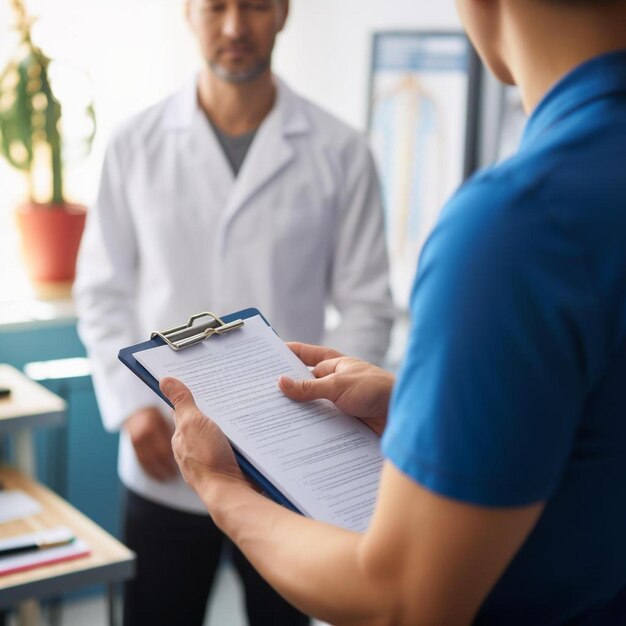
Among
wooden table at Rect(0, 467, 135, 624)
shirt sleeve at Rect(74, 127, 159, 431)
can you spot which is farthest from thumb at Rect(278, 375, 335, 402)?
shirt sleeve at Rect(74, 127, 159, 431)

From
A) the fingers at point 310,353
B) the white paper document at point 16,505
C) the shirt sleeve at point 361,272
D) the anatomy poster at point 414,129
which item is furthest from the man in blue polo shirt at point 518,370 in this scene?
the anatomy poster at point 414,129

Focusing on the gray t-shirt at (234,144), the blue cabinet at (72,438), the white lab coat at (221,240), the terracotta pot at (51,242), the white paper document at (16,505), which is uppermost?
the gray t-shirt at (234,144)

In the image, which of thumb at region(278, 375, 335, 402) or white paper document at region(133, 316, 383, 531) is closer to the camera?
white paper document at region(133, 316, 383, 531)

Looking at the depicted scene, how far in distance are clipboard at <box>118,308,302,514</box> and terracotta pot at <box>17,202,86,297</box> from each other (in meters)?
1.93

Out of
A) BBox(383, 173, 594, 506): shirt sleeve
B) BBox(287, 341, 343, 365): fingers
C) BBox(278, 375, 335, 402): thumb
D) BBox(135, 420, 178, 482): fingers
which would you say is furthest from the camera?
BBox(135, 420, 178, 482): fingers

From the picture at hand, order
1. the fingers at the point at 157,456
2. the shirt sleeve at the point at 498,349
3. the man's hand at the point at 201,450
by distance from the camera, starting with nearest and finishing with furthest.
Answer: the shirt sleeve at the point at 498,349, the man's hand at the point at 201,450, the fingers at the point at 157,456

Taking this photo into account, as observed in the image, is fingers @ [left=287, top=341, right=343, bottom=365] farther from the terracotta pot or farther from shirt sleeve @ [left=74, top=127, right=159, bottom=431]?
the terracotta pot

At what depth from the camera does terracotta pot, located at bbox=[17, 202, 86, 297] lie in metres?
2.96

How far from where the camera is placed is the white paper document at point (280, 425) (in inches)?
37.8

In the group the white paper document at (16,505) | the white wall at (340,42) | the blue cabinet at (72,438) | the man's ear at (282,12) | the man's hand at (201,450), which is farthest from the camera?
the white wall at (340,42)

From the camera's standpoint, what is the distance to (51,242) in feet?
9.82

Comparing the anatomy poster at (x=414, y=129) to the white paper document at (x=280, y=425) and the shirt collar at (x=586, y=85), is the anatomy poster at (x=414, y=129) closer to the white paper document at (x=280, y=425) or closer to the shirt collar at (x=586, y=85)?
the white paper document at (x=280, y=425)

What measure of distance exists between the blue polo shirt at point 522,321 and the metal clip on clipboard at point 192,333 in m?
0.39

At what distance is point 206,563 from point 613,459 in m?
1.46
